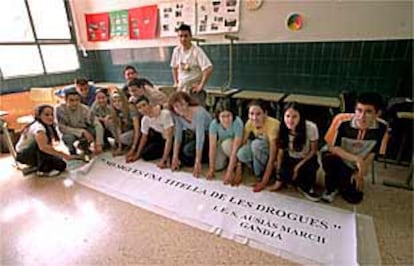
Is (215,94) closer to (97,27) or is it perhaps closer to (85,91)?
(85,91)

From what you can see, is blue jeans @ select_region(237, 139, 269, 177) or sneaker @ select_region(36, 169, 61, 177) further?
sneaker @ select_region(36, 169, 61, 177)

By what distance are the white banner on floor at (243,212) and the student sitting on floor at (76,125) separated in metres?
0.42

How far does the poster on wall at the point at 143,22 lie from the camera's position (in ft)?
13.0

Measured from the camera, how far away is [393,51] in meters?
2.59

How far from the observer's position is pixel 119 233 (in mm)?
1802

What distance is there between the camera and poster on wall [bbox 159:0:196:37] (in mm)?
3625

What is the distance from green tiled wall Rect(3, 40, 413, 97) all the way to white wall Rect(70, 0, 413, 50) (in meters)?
0.07

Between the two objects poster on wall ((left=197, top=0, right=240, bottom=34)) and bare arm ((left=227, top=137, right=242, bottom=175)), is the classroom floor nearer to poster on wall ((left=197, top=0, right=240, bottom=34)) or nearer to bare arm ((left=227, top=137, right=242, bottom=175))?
bare arm ((left=227, top=137, right=242, bottom=175))

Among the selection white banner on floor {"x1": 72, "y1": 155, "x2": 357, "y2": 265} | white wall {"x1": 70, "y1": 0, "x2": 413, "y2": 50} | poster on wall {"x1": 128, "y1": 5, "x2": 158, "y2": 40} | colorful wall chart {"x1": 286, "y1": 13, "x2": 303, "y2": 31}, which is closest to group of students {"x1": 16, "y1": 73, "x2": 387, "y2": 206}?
white banner on floor {"x1": 72, "y1": 155, "x2": 357, "y2": 265}

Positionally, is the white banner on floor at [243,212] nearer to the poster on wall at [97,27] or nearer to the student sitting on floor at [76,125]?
the student sitting on floor at [76,125]

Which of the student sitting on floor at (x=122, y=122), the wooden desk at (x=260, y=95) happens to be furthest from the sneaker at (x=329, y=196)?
the student sitting on floor at (x=122, y=122)

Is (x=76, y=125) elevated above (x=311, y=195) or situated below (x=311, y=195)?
above

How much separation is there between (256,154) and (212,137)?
0.38 m

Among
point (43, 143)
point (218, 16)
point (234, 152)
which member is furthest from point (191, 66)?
point (43, 143)
